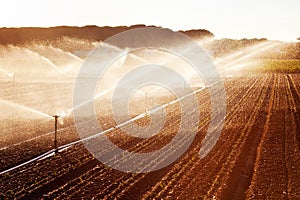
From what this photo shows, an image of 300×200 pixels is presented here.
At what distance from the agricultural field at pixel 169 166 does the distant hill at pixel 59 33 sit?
264ft

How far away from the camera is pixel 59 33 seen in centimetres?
11062

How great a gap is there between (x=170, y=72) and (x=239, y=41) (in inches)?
2558

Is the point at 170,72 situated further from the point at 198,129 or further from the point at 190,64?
the point at 198,129

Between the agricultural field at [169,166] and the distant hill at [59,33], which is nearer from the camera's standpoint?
the agricultural field at [169,166]

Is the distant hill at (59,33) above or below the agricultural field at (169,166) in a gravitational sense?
below

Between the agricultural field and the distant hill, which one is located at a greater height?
the agricultural field

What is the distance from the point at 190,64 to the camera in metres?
66.9

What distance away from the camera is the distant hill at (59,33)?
320ft

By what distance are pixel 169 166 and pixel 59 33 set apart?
102189mm

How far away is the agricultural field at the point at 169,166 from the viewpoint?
995 centimetres

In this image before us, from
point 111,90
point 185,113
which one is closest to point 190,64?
point 111,90

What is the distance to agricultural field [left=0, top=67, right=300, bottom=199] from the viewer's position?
392 inches

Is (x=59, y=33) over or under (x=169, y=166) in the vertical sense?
under

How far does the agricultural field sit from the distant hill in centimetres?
8049
